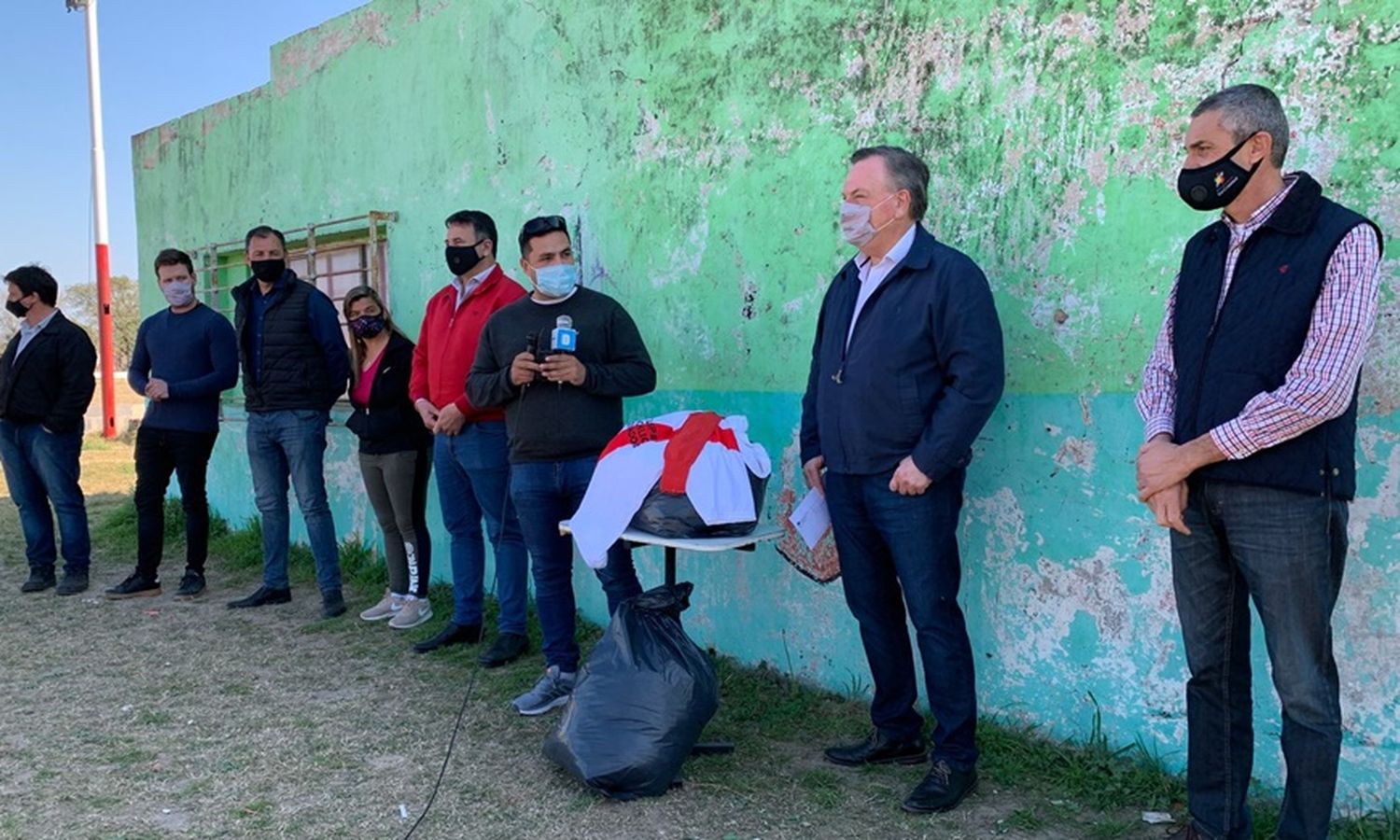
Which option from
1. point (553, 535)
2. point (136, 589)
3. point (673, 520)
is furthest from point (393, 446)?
point (673, 520)

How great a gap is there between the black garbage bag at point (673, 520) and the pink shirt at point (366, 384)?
2.39 metres

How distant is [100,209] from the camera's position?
60.2 ft

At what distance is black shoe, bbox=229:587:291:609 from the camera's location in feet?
20.4

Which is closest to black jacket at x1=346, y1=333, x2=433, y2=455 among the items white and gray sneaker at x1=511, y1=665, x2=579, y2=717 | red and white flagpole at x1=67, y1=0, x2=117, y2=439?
white and gray sneaker at x1=511, y1=665, x2=579, y2=717

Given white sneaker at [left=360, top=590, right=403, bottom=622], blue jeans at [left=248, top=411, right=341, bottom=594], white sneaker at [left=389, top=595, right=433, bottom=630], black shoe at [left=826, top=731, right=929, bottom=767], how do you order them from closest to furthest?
1. black shoe at [left=826, top=731, right=929, bottom=767]
2. white sneaker at [left=389, top=595, right=433, bottom=630]
3. white sneaker at [left=360, top=590, right=403, bottom=622]
4. blue jeans at [left=248, top=411, right=341, bottom=594]

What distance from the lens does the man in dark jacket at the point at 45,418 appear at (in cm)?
652

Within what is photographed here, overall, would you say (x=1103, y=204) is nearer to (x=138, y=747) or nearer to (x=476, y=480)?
(x=476, y=480)

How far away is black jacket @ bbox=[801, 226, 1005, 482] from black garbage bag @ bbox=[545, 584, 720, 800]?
80cm

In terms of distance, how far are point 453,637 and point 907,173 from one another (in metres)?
3.09

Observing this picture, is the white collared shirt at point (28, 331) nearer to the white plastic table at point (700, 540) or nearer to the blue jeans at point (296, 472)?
the blue jeans at point (296, 472)

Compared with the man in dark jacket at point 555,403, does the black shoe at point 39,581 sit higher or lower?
lower

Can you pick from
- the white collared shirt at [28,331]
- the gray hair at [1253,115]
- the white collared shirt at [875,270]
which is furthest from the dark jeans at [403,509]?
the gray hair at [1253,115]

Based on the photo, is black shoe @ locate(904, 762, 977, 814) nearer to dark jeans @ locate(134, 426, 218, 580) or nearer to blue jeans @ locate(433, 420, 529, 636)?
blue jeans @ locate(433, 420, 529, 636)

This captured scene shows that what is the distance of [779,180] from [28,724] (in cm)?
366
